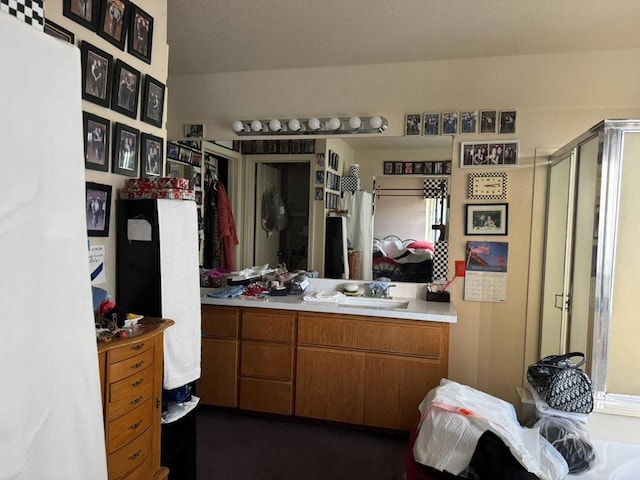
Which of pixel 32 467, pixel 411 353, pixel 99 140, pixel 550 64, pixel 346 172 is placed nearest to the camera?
pixel 32 467

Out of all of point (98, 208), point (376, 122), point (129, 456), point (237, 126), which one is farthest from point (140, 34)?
point (129, 456)

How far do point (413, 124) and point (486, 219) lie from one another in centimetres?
89

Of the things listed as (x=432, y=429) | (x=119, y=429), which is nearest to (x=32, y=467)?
(x=119, y=429)

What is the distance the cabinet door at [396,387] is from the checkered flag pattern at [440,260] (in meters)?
0.72

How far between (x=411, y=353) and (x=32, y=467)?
212 centimetres

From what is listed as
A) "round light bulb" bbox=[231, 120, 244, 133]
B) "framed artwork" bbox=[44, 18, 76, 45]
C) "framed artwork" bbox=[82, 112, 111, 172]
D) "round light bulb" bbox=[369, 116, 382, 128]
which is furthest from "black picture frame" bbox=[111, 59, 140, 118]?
"round light bulb" bbox=[369, 116, 382, 128]

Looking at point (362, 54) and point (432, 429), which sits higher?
point (362, 54)

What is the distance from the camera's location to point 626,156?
2059 mm

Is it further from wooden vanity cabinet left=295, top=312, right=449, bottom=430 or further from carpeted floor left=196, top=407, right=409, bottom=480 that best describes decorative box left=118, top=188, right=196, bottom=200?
carpeted floor left=196, top=407, right=409, bottom=480

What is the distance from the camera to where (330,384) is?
276 centimetres

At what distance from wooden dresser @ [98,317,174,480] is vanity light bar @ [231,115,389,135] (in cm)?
193

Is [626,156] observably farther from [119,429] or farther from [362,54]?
[119,429]

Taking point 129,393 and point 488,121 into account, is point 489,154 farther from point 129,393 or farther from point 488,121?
point 129,393

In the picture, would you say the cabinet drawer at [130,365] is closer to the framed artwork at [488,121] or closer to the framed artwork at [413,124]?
the framed artwork at [413,124]
